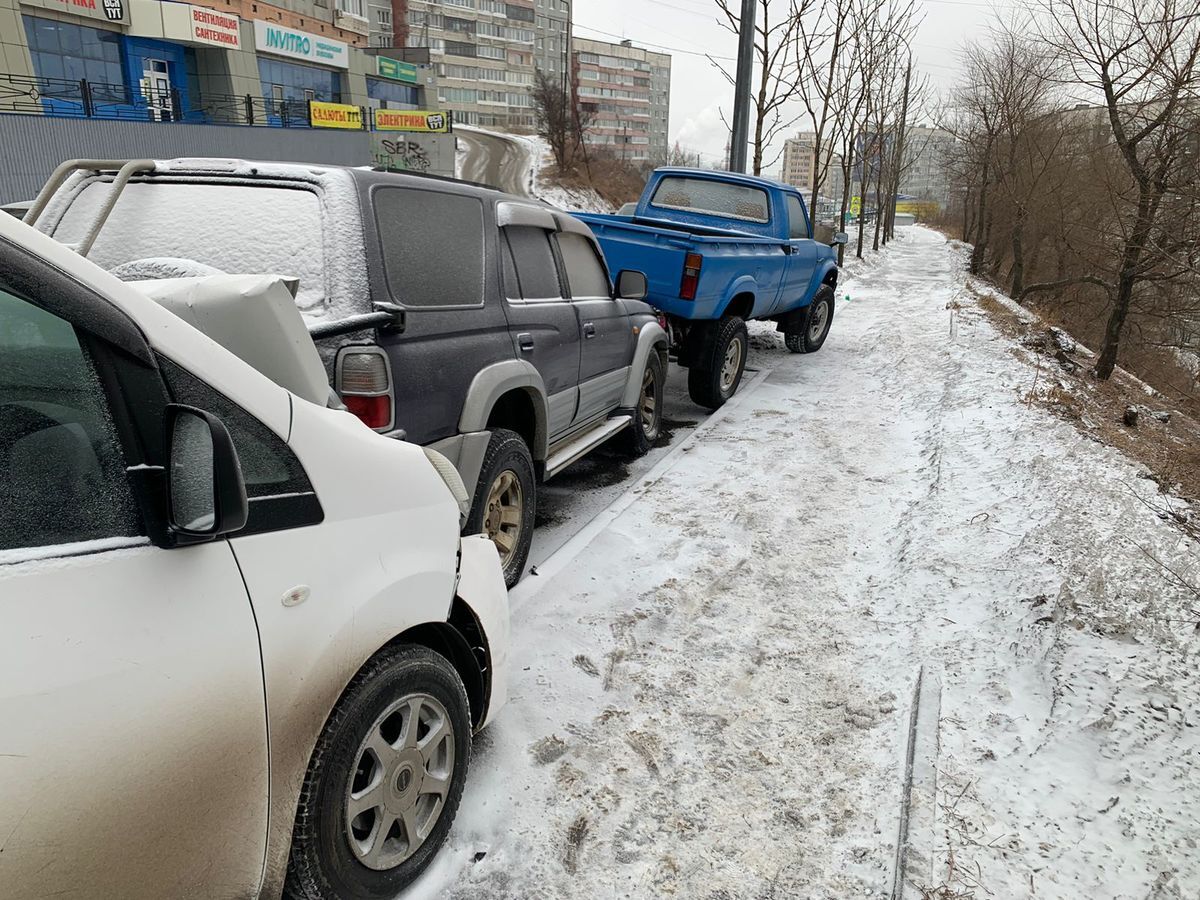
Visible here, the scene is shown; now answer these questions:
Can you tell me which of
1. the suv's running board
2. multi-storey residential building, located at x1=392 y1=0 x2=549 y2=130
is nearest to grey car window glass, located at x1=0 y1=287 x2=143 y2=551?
the suv's running board

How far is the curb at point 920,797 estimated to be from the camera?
243cm

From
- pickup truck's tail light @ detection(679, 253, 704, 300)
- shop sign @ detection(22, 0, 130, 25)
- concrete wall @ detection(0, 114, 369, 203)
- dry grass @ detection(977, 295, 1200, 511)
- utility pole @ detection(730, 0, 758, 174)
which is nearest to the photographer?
dry grass @ detection(977, 295, 1200, 511)

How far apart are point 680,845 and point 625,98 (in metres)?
127

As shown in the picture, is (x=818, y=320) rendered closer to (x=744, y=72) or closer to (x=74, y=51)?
(x=744, y=72)

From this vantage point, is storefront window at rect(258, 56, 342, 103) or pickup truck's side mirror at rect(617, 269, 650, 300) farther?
storefront window at rect(258, 56, 342, 103)

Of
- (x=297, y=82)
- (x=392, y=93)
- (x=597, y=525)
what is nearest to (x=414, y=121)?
(x=297, y=82)

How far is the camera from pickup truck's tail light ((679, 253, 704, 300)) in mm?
6777

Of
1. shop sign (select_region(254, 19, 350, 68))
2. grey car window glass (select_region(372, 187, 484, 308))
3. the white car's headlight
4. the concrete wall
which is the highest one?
shop sign (select_region(254, 19, 350, 68))

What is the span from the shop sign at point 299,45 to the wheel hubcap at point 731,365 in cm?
3301

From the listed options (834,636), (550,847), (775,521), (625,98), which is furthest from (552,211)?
(625,98)

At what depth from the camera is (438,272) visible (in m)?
3.47

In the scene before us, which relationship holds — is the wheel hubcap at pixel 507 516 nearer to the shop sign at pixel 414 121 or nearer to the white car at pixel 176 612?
the white car at pixel 176 612

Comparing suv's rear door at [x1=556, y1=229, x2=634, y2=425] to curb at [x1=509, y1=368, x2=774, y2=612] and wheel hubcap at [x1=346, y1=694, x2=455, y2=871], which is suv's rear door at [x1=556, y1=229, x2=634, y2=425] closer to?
curb at [x1=509, y1=368, x2=774, y2=612]

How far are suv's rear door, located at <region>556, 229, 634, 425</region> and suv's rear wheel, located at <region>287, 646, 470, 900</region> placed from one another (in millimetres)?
2935
